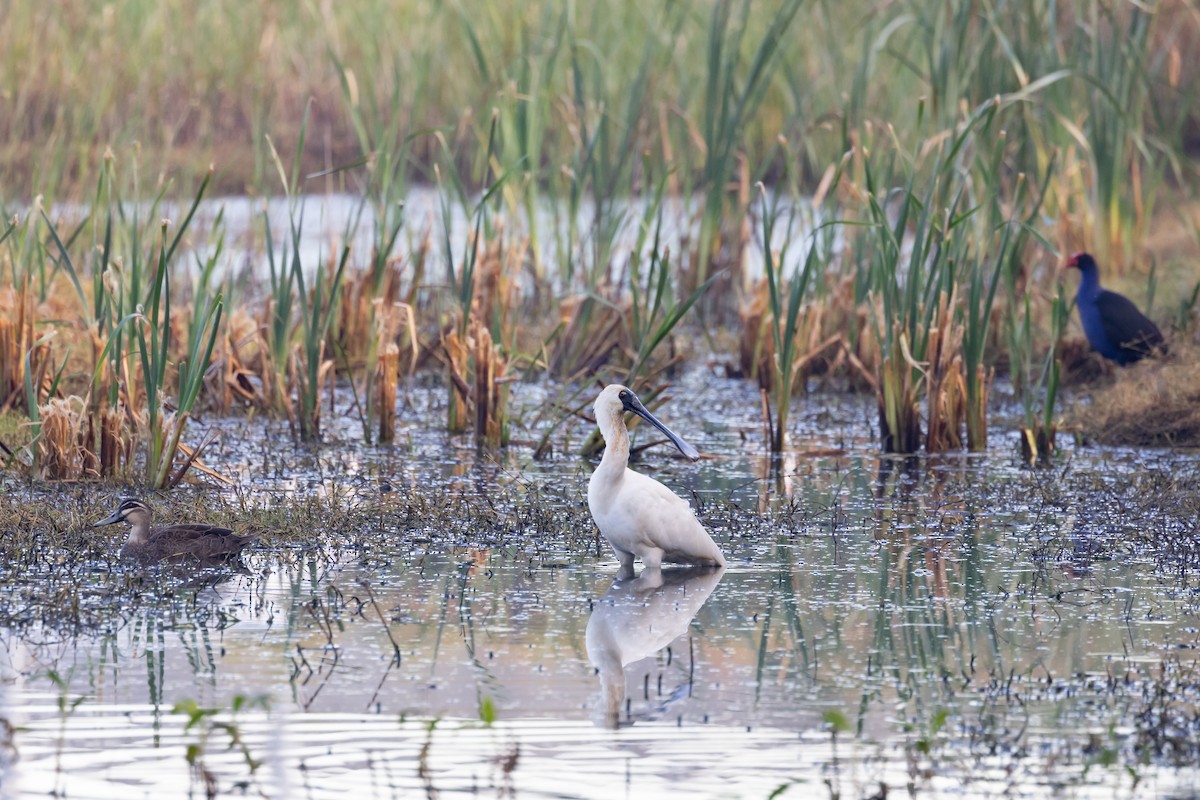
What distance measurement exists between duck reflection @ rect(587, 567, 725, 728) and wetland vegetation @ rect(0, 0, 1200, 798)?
24 mm

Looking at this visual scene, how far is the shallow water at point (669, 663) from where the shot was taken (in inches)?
159

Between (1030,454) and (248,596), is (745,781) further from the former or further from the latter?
(1030,454)

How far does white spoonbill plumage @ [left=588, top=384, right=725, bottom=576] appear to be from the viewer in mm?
5996

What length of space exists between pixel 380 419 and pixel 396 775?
470 cm

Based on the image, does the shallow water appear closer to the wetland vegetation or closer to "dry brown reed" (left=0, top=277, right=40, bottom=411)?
the wetland vegetation

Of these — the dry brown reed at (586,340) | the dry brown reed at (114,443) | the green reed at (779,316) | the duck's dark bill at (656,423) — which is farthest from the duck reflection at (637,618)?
the dry brown reed at (586,340)

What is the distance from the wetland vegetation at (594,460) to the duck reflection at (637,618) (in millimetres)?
24

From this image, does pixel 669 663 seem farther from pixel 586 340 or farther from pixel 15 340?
pixel 586 340

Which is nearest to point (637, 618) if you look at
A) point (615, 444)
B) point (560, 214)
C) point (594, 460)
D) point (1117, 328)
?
point (615, 444)

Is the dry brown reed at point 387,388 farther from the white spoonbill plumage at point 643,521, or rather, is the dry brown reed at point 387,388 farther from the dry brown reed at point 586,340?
the white spoonbill plumage at point 643,521

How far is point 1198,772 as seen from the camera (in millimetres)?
4051

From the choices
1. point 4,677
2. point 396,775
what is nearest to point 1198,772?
point 396,775

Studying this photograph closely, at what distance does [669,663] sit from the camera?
4.99 m

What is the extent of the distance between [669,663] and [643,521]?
3.40ft
